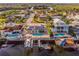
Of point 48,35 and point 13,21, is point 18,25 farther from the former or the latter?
point 48,35

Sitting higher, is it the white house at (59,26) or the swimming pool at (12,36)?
the white house at (59,26)

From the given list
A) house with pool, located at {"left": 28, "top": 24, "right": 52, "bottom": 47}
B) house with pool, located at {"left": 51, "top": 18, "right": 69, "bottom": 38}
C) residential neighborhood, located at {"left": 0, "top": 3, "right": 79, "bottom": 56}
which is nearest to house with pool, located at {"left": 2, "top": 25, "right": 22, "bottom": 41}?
residential neighborhood, located at {"left": 0, "top": 3, "right": 79, "bottom": 56}

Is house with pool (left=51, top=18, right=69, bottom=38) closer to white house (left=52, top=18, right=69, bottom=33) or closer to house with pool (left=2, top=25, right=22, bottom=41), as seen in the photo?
white house (left=52, top=18, right=69, bottom=33)

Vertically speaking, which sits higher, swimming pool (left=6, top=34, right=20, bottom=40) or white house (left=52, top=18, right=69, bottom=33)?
white house (left=52, top=18, right=69, bottom=33)

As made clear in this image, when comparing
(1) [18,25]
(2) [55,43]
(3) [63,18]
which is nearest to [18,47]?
(1) [18,25]

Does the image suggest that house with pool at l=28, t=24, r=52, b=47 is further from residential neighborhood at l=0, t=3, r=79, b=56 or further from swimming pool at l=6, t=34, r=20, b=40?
swimming pool at l=6, t=34, r=20, b=40

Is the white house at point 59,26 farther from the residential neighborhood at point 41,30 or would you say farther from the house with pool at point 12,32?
the house with pool at point 12,32

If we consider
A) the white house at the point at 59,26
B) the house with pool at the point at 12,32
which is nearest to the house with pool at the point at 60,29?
the white house at the point at 59,26

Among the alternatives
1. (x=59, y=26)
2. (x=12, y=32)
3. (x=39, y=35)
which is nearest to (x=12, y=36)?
(x=12, y=32)

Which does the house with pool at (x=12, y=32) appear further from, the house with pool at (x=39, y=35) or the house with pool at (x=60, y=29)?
the house with pool at (x=60, y=29)
